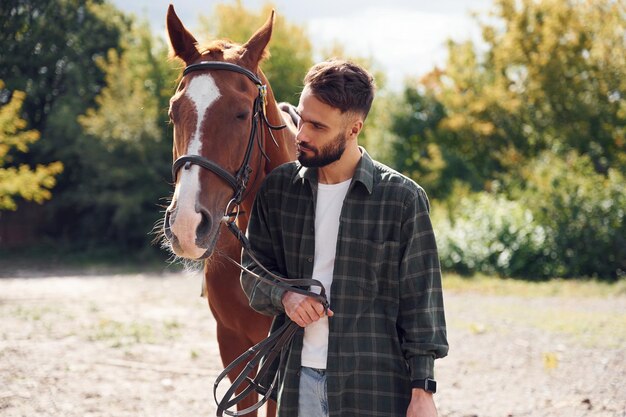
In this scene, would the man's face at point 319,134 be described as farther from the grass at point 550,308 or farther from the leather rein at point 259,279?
the grass at point 550,308

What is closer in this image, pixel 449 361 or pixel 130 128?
pixel 449 361

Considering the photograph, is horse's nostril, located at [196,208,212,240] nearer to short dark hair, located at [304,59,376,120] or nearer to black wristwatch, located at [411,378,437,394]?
short dark hair, located at [304,59,376,120]

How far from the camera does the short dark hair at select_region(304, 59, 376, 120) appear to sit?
2303mm

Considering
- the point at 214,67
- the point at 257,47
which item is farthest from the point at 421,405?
the point at 257,47

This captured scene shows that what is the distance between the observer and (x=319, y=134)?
7.74 feet

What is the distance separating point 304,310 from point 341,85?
0.79m

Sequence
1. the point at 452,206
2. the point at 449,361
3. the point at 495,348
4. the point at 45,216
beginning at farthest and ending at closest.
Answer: the point at 45,216, the point at 452,206, the point at 495,348, the point at 449,361

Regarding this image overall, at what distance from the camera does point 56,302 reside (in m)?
11.7

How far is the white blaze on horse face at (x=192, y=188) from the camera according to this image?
242 cm

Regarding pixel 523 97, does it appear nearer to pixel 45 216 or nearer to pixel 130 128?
pixel 130 128

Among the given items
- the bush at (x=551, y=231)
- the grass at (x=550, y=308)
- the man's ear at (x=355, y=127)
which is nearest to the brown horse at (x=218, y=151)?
the man's ear at (x=355, y=127)

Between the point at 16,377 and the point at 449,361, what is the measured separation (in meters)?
4.40

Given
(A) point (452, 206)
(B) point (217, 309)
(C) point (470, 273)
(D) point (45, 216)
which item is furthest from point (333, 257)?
(D) point (45, 216)

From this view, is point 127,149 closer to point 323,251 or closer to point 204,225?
point 204,225
